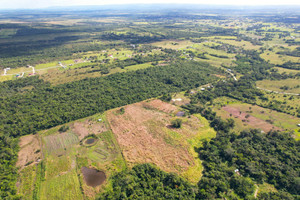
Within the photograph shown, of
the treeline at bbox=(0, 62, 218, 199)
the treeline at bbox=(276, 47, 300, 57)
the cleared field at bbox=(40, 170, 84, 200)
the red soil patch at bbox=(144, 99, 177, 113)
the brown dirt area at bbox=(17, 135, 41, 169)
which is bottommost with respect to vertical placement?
the cleared field at bbox=(40, 170, 84, 200)

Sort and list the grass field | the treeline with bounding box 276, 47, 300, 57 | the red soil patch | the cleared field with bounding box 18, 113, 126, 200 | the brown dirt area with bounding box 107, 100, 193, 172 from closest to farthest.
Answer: the cleared field with bounding box 18, 113, 126, 200, the brown dirt area with bounding box 107, 100, 193, 172, the grass field, the red soil patch, the treeline with bounding box 276, 47, 300, 57

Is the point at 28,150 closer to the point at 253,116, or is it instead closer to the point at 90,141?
the point at 90,141

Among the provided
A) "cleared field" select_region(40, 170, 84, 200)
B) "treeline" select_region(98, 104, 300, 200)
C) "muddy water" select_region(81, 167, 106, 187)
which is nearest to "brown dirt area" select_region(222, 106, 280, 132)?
"treeline" select_region(98, 104, 300, 200)

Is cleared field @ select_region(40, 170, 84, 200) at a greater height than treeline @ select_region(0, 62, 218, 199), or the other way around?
treeline @ select_region(0, 62, 218, 199)

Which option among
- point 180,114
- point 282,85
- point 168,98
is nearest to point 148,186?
point 180,114

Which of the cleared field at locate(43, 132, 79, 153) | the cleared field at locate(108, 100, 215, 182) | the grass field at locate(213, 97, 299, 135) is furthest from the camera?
the grass field at locate(213, 97, 299, 135)

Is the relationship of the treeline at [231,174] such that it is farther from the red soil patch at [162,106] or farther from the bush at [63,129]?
the bush at [63,129]

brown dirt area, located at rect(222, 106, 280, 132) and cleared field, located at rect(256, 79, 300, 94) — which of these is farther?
cleared field, located at rect(256, 79, 300, 94)

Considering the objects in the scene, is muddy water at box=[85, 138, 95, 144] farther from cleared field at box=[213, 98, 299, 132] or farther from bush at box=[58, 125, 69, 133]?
cleared field at box=[213, 98, 299, 132]
